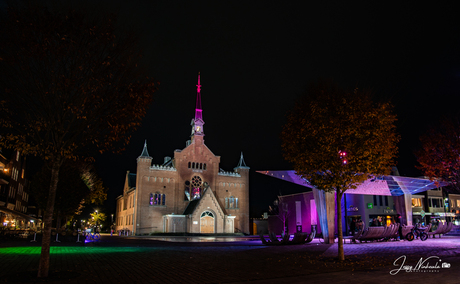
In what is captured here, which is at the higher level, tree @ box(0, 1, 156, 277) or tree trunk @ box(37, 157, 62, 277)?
tree @ box(0, 1, 156, 277)

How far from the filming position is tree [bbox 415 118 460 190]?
905 inches

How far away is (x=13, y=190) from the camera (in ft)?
167

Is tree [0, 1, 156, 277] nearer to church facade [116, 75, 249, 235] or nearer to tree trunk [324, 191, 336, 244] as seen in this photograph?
tree trunk [324, 191, 336, 244]

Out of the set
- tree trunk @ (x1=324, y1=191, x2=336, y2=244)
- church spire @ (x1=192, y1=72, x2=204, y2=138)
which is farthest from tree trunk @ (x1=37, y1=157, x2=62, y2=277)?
church spire @ (x1=192, y1=72, x2=204, y2=138)

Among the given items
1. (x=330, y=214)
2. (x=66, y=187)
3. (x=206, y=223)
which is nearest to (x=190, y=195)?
(x=206, y=223)

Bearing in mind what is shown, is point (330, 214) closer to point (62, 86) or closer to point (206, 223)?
point (62, 86)

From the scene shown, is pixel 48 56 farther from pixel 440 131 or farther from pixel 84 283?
pixel 440 131

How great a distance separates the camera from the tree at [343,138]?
1340 centimetres

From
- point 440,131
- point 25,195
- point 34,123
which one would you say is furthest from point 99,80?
point 25,195

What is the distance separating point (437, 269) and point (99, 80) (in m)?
12.2

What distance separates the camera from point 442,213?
60.7 meters

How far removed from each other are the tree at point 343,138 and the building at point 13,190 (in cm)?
3501

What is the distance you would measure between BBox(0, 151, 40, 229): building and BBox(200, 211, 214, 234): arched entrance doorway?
82.4 ft
